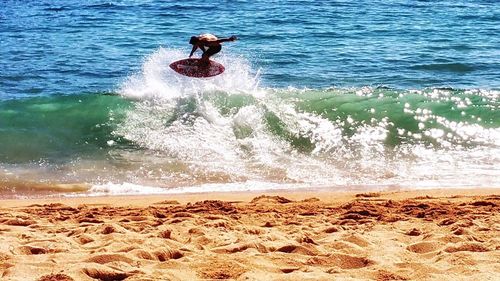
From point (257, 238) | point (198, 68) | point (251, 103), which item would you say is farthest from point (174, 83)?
point (257, 238)

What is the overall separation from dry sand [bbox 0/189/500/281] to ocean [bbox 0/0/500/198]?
1623 millimetres

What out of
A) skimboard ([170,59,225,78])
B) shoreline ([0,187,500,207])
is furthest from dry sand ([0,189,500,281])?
skimboard ([170,59,225,78])

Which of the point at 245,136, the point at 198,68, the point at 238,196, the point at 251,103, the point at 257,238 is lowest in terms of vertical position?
the point at 257,238

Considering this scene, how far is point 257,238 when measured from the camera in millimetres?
6516

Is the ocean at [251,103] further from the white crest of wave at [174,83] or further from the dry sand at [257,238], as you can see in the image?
the dry sand at [257,238]

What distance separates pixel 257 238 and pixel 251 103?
312 inches

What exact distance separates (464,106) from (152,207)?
28.5 feet

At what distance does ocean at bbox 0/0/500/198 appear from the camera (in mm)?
10609

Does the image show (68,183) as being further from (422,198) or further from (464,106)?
(464,106)

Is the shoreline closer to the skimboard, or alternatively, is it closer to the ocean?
the ocean

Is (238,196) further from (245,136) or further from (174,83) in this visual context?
(174,83)

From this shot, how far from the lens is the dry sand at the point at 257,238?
5.42 metres

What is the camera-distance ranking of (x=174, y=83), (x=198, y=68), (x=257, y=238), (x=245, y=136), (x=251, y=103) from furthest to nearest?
(x=174, y=83), (x=251, y=103), (x=198, y=68), (x=245, y=136), (x=257, y=238)

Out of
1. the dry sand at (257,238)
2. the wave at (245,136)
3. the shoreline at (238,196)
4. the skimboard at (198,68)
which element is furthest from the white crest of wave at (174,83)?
the dry sand at (257,238)
